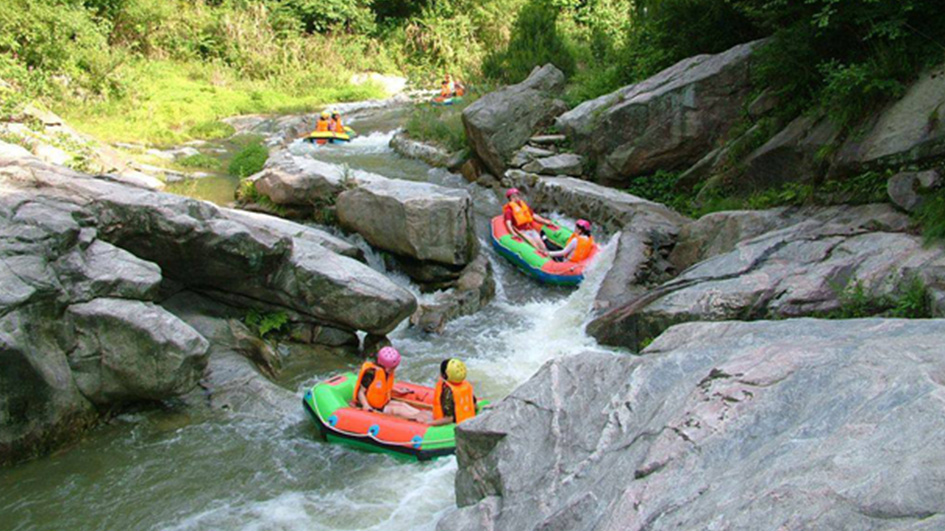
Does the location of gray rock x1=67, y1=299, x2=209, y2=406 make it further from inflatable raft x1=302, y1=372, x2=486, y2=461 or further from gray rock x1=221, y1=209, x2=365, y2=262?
gray rock x1=221, y1=209, x2=365, y2=262

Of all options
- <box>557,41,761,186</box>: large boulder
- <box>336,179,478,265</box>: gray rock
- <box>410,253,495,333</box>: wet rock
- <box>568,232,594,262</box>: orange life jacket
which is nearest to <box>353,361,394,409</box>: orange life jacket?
<box>410,253,495,333</box>: wet rock

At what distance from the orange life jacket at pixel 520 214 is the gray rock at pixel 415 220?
52.4 inches

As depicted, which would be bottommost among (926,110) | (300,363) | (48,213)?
(300,363)

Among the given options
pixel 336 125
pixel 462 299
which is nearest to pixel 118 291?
pixel 462 299

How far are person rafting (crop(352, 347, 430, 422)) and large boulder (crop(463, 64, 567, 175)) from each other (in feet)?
26.5

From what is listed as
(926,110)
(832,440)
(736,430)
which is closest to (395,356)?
(736,430)

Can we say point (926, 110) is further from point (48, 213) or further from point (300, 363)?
point (48, 213)

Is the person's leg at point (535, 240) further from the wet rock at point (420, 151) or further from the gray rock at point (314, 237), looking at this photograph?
the wet rock at point (420, 151)

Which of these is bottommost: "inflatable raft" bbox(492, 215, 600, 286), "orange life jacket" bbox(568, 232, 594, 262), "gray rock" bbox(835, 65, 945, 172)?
"inflatable raft" bbox(492, 215, 600, 286)

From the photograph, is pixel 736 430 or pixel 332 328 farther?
pixel 332 328

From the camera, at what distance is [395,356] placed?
269 inches

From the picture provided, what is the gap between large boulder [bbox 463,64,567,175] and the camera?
1432 centimetres

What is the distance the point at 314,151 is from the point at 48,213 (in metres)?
10.2

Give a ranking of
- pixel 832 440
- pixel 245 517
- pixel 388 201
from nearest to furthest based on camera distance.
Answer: pixel 832 440 → pixel 245 517 → pixel 388 201
